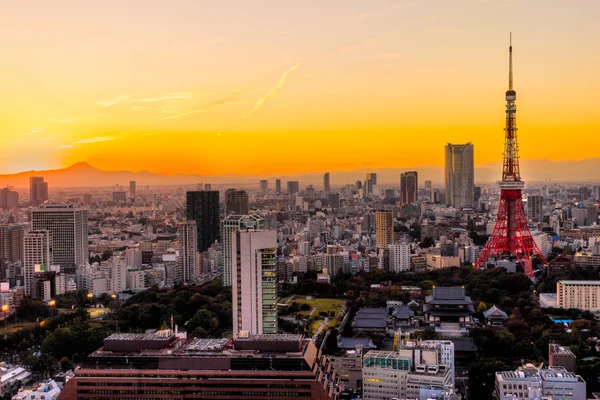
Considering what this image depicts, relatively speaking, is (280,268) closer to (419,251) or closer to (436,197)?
(419,251)

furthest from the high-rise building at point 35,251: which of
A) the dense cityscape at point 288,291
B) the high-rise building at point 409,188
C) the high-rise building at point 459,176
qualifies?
the high-rise building at point 459,176

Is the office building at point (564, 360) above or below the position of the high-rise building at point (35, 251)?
below

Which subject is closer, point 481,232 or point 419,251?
point 419,251

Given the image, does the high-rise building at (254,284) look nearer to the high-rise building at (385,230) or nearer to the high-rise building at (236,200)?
the high-rise building at (236,200)

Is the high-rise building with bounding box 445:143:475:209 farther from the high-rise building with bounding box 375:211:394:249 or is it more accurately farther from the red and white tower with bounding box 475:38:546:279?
the red and white tower with bounding box 475:38:546:279

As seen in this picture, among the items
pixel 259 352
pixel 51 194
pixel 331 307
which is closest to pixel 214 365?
pixel 259 352

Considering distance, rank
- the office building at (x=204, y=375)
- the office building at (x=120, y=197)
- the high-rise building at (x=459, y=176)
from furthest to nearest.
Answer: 1. the high-rise building at (x=459, y=176)
2. the office building at (x=120, y=197)
3. the office building at (x=204, y=375)

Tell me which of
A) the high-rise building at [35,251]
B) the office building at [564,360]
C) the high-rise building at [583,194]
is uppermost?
the high-rise building at [583,194]
